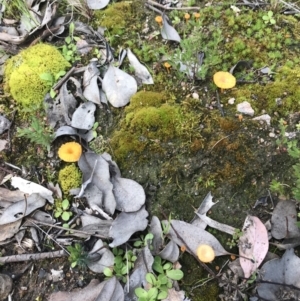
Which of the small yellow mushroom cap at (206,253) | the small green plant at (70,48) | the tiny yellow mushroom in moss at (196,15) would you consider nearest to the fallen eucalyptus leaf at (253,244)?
the small yellow mushroom cap at (206,253)

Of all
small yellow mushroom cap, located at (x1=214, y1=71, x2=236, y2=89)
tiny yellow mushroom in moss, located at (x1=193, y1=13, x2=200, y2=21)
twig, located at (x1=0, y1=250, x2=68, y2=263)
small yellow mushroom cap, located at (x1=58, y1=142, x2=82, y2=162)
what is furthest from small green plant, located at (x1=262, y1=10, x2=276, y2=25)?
twig, located at (x1=0, y1=250, x2=68, y2=263)

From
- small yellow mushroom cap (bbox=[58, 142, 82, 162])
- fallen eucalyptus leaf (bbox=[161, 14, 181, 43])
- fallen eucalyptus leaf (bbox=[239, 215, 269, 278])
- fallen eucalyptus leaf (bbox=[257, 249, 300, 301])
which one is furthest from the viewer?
fallen eucalyptus leaf (bbox=[161, 14, 181, 43])

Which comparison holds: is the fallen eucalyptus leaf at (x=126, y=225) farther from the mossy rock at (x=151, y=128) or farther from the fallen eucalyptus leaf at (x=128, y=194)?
the mossy rock at (x=151, y=128)

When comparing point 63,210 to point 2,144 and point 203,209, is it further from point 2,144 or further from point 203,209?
point 203,209

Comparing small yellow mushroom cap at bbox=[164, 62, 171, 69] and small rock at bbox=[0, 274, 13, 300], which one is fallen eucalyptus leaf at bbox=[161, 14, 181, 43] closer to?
small yellow mushroom cap at bbox=[164, 62, 171, 69]

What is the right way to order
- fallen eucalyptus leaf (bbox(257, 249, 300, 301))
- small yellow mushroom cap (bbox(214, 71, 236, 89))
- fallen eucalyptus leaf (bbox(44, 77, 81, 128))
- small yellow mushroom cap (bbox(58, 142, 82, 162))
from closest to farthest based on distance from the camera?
fallen eucalyptus leaf (bbox(257, 249, 300, 301)) → small yellow mushroom cap (bbox(58, 142, 82, 162)) → small yellow mushroom cap (bbox(214, 71, 236, 89)) → fallen eucalyptus leaf (bbox(44, 77, 81, 128))

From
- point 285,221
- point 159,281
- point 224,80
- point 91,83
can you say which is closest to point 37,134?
point 91,83

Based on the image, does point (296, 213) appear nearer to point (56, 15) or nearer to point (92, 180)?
point (92, 180)

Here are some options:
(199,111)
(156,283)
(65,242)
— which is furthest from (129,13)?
(156,283)
